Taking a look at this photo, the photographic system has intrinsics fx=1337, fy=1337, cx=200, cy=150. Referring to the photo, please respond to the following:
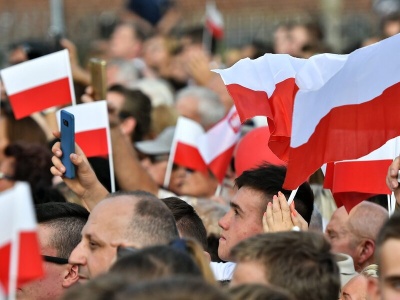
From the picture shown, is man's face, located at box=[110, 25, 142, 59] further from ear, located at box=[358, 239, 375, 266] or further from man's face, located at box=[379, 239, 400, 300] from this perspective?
man's face, located at box=[379, 239, 400, 300]

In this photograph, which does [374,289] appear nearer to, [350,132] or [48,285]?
[350,132]

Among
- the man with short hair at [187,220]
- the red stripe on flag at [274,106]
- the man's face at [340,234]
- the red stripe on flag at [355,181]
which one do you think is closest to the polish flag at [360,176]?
the red stripe on flag at [355,181]

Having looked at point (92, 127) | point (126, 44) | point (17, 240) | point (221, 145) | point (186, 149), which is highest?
point (17, 240)

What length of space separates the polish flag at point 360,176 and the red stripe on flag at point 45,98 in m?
2.13

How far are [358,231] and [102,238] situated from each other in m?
1.96

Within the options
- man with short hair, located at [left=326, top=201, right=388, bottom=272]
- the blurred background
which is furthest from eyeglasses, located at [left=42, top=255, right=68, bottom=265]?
the blurred background

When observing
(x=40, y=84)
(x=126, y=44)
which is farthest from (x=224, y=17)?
(x=40, y=84)

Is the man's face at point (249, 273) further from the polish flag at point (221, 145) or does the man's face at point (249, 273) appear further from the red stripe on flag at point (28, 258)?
the polish flag at point (221, 145)

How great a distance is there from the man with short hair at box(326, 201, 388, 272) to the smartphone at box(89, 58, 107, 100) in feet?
6.91

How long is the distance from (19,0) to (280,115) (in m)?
18.9

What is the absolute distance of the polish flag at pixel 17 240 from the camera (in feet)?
13.1

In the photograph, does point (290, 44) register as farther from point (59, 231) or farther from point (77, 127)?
point (59, 231)

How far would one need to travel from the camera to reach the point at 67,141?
22.1 ft

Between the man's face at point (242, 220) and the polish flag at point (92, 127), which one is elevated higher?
the polish flag at point (92, 127)
